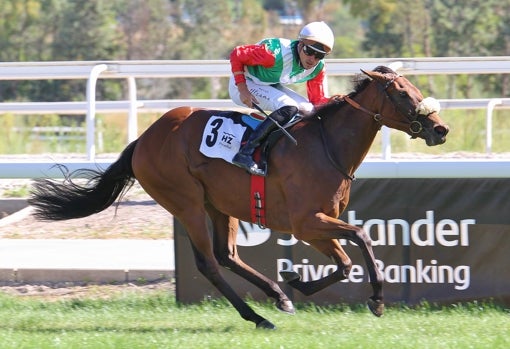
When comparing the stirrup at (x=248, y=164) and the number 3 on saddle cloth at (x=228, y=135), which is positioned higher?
the number 3 on saddle cloth at (x=228, y=135)

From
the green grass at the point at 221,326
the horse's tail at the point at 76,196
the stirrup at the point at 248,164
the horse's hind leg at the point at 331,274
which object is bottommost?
the green grass at the point at 221,326

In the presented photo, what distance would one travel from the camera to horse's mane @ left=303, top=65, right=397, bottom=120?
22.6 feet

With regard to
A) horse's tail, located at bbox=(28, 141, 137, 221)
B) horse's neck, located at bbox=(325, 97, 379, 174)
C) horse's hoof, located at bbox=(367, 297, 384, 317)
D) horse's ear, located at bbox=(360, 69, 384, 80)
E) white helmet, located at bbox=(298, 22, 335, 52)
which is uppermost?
white helmet, located at bbox=(298, 22, 335, 52)

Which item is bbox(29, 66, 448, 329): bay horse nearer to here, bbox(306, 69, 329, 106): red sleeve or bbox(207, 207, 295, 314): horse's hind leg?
bbox(207, 207, 295, 314): horse's hind leg

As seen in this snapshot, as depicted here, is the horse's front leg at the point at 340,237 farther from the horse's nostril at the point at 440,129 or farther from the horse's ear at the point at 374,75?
the horse's ear at the point at 374,75

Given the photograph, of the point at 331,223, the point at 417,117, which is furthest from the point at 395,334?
the point at 417,117

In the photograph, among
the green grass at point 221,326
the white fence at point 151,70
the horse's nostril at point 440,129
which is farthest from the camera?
the white fence at point 151,70

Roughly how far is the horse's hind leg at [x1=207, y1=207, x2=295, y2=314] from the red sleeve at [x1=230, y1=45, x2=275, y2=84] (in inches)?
44.0

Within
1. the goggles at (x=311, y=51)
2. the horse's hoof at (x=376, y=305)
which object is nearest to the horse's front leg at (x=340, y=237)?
the horse's hoof at (x=376, y=305)

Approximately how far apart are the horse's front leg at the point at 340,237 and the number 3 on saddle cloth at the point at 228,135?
613 mm

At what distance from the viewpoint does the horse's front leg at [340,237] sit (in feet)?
21.2

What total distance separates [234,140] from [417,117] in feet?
4.21

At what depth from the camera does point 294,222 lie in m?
6.75

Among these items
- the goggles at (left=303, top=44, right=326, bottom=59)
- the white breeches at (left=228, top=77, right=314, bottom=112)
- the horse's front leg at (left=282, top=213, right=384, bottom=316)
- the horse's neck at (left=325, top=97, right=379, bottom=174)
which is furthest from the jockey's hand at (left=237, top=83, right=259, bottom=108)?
the horse's front leg at (left=282, top=213, right=384, bottom=316)
